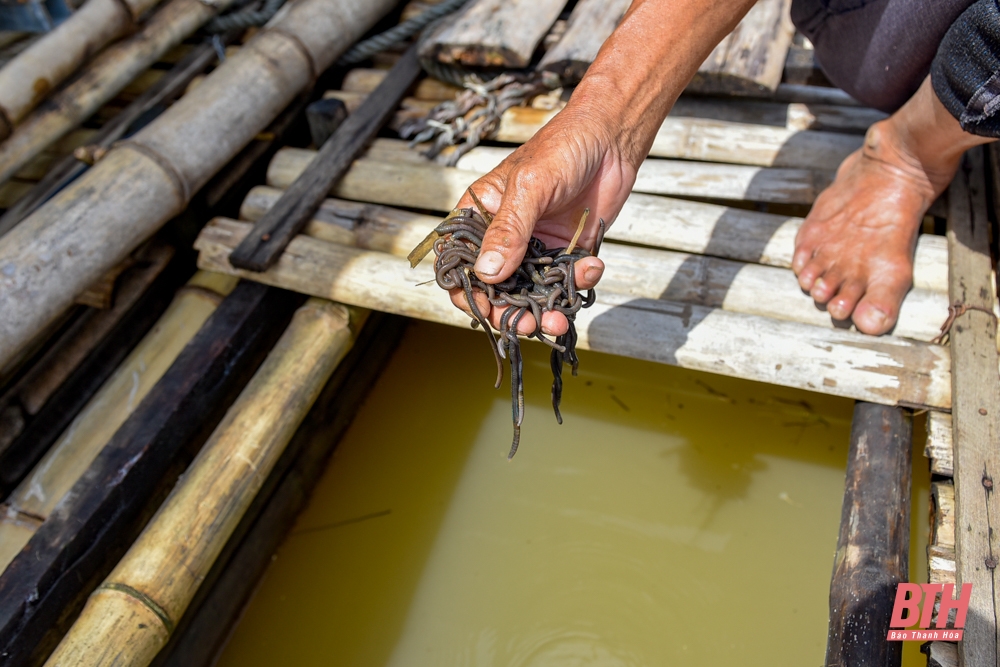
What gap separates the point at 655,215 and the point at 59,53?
107 inches

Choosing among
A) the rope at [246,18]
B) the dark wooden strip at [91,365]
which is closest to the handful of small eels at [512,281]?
the dark wooden strip at [91,365]

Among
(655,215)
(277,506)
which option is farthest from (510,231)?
(277,506)

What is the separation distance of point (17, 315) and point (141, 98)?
158cm

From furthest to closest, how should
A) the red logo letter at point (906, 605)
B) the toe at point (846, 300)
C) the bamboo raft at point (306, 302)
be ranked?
the toe at point (846, 300) → the bamboo raft at point (306, 302) → the red logo letter at point (906, 605)

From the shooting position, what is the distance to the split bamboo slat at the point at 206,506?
6.07 ft

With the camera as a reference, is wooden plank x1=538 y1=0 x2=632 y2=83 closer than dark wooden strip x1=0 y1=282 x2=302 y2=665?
No

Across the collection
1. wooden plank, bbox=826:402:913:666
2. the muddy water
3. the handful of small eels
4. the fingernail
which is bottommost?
the muddy water

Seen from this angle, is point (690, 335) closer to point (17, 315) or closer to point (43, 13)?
point (17, 315)

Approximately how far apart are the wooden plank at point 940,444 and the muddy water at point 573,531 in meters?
0.76

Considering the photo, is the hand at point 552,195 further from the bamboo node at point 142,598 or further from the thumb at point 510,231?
the bamboo node at point 142,598

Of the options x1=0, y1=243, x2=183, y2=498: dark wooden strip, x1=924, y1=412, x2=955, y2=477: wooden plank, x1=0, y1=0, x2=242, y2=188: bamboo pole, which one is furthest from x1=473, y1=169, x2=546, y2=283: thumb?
x1=0, y1=0, x2=242, y2=188: bamboo pole

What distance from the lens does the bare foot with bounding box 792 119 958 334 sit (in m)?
2.20

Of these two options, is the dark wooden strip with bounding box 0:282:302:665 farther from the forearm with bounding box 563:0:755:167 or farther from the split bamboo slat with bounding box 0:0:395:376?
the forearm with bounding box 563:0:755:167

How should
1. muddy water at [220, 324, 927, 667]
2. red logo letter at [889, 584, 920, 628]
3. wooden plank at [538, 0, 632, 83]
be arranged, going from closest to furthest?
1. red logo letter at [889, 584, 920, 628]
2. muddy water at [220, 324, 927, 667]
3. wooden plank at [538, 0, 632, 83]
